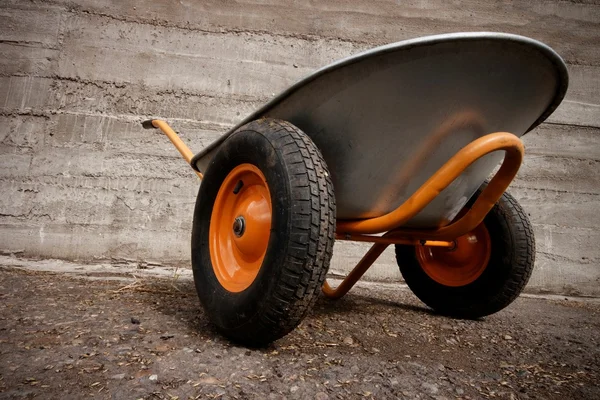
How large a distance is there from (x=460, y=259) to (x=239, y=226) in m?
1.17

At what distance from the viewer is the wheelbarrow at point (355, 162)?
1113mm

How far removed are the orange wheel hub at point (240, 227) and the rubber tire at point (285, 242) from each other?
0.10 meters

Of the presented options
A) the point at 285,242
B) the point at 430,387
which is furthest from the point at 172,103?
the point at 430,387

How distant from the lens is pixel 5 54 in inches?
115

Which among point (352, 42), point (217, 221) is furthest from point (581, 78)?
point (217, 221)

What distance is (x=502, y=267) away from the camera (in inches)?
69.4

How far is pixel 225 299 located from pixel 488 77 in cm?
108

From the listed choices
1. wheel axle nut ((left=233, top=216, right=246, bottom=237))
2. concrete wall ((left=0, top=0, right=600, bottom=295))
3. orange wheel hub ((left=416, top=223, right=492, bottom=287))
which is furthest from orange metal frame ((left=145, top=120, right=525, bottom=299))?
concrete wall ((left=0, top=0, right=600, bottom=295))

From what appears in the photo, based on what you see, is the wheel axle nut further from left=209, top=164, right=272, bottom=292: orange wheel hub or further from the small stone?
the small stone

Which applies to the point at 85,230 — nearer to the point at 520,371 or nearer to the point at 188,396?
the point at 188,396

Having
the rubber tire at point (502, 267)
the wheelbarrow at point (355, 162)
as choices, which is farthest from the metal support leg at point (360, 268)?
the rubber tire at point (502, 267)

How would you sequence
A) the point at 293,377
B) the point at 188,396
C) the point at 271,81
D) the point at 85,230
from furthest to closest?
the point at 271,81 < the point at 85,230 < the point at 293,377 < the point at 188,396

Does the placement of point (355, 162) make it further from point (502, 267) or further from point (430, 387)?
point (502, 267)

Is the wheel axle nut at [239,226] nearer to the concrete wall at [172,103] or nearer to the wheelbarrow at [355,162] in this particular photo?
the wheelbarrow at [355,162]
